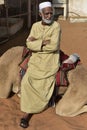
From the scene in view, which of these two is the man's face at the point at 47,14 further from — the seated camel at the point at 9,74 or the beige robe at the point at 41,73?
the seated camel at the point at 9,74

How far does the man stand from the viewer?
4.88m

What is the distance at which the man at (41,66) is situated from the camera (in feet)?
16.0

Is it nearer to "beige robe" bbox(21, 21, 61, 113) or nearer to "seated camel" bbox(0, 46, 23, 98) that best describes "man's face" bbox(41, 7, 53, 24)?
"beige robe" bbox(21, 21, 61, 113)

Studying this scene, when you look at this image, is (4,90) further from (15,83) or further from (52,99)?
(52,99)

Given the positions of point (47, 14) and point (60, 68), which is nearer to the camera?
point (47, 14)

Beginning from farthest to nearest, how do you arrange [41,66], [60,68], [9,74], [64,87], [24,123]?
[9,74] → [64,87] → [60,68] → [41,66] → [24,123]

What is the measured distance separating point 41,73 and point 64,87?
18.9 inches

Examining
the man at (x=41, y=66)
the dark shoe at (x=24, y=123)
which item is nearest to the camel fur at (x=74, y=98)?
the man at (x=41, y=66)

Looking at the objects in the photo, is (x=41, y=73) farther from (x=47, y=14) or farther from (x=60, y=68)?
(x=47, y=14)

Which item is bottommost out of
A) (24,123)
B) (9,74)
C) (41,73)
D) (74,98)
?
(24,123)

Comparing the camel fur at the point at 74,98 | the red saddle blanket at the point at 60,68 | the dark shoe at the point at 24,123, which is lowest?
the dark shoe at the point at 24,123

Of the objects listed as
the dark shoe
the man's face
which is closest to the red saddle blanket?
the man's face

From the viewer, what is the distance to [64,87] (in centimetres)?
523

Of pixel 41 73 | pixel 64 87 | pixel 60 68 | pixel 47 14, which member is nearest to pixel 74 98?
pixel 64 87
